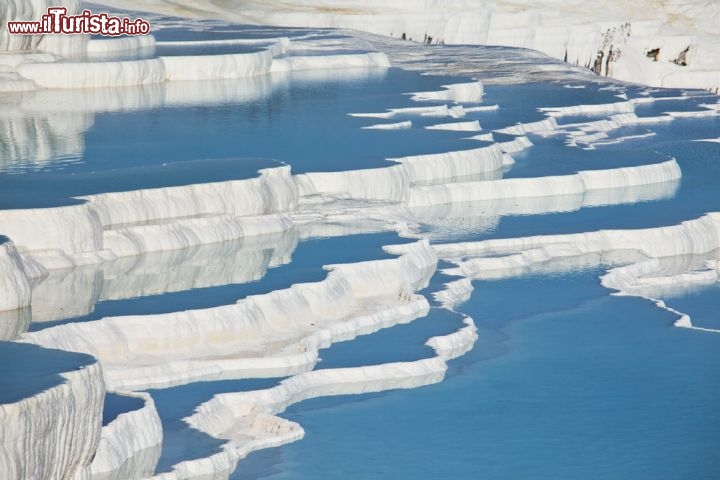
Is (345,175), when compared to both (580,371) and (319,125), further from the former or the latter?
A: (580,371)

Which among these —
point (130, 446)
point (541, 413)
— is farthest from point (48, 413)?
point (541, 413)

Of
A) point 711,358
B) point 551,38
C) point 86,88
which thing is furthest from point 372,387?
point 551,38

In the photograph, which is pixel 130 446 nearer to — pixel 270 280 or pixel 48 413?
pixel 48 413

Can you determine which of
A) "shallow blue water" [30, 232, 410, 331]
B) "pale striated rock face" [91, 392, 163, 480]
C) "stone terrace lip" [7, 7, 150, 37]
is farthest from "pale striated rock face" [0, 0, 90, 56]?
"pale striated rock face" [91, 392, 163, 480]

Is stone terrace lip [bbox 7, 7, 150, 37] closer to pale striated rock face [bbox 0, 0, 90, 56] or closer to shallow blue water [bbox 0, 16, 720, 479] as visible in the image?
pale striated rock face [bbox 0, 0, 90, 56]

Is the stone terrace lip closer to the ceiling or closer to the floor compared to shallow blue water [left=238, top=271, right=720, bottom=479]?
closer to the ceiling
